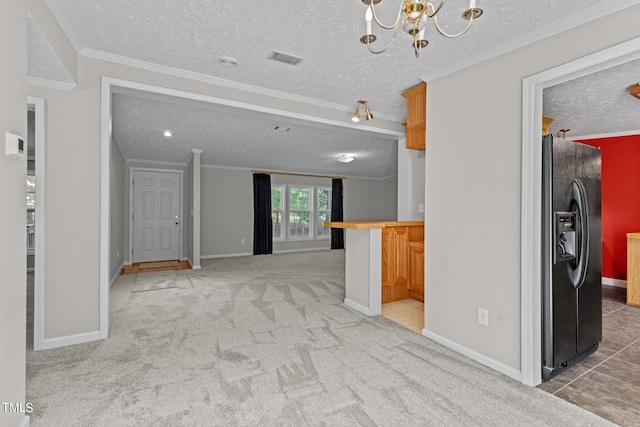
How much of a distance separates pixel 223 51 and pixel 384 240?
100 inches

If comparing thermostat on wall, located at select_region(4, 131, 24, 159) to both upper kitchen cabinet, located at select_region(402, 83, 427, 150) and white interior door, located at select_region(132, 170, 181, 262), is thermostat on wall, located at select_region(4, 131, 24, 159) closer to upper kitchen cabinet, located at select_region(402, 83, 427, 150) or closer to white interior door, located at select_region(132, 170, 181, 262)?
upper kitchen cabinet, located at select_region(402, 83, 427, 150)

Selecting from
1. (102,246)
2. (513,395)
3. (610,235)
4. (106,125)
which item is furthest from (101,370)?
(610,235)

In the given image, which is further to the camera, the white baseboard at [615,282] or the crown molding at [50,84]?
the white baseboard at [615,282]

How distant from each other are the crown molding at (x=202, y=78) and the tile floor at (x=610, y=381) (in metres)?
3.20

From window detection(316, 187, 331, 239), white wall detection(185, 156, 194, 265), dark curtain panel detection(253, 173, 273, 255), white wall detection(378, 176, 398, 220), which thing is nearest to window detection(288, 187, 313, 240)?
window detection(316, 187, 331, 239)

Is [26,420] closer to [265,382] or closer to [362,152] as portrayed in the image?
[265,382]

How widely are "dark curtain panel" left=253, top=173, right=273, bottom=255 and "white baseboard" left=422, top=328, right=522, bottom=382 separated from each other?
225 inches

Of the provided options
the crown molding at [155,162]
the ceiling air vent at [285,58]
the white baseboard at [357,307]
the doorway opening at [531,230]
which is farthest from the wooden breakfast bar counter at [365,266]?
the crown molding at [155,162]

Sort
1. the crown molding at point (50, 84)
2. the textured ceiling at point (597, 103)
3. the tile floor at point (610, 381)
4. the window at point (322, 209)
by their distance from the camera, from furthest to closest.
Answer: the window at point (322, 209), the textured ceiling at point (597, 103), the crown molding at point (50, 84), the tile floor at point (610, 381)

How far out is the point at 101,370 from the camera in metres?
2.19

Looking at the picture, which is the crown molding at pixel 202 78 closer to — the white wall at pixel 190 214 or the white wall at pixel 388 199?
the white wall at pixel 190 214

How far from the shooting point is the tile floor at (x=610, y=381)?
1.82 meters

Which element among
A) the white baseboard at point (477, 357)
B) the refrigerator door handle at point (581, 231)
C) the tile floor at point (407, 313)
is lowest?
the tile floor at point (407, 313)

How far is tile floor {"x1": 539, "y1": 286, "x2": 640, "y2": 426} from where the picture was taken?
182 centimetres
